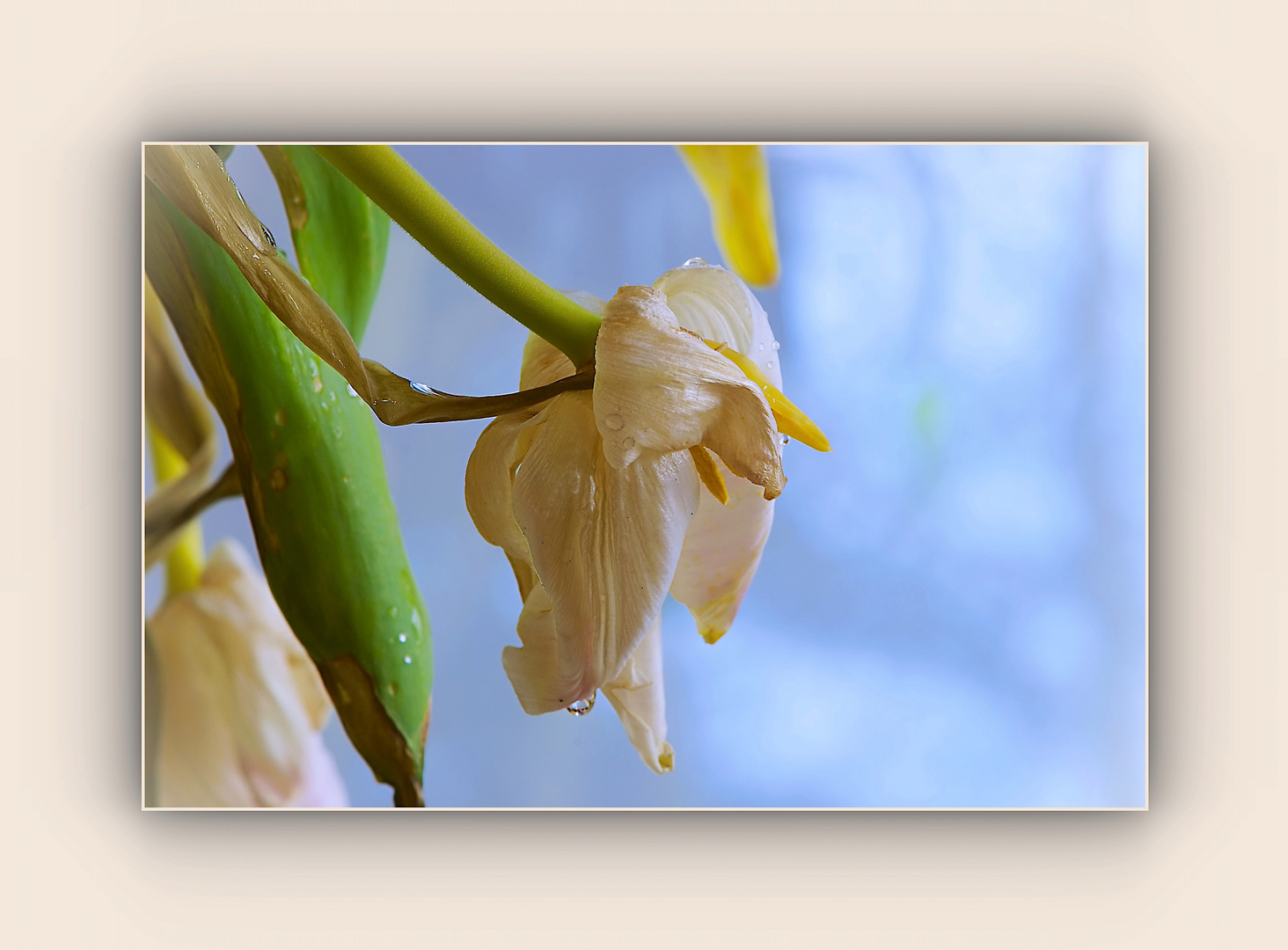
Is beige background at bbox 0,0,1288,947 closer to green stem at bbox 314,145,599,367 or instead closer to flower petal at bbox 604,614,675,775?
flower petal at bbox 604,614,675,775

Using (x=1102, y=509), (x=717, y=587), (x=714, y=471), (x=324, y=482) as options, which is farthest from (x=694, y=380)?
(x=1102, y=509)

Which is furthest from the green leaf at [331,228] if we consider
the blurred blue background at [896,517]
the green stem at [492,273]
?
the green stem at [492,273]

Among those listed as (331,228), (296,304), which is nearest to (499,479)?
(296,304)

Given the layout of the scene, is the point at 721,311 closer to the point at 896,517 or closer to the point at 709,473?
the point at 709,473

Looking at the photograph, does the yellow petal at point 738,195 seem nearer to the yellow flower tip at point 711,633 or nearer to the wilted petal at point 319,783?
the yellow flower tip at point 711,633

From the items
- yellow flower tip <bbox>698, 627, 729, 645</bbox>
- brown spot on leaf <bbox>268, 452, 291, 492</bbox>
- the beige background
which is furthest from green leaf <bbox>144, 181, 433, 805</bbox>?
yellow flower tip <bbox>698, 627, 729, 645</bbox>

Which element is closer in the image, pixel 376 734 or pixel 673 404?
pixel 673 404
